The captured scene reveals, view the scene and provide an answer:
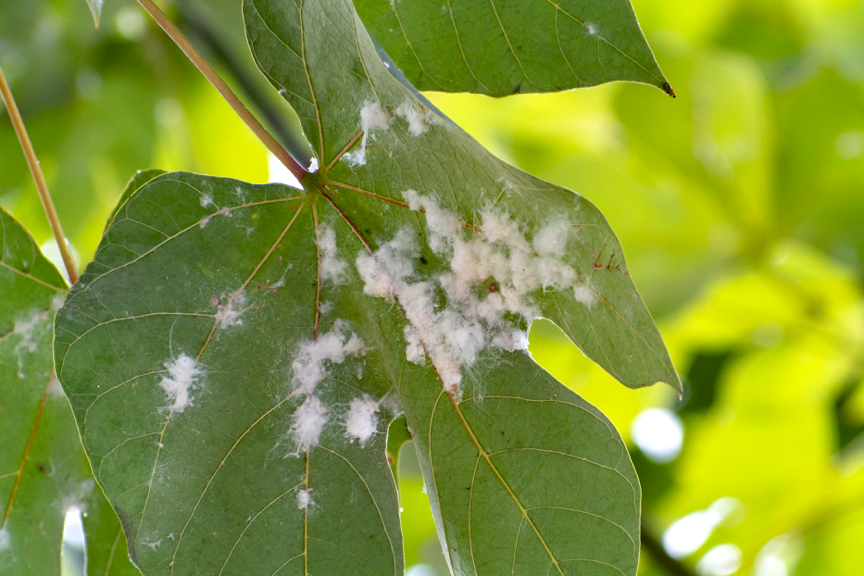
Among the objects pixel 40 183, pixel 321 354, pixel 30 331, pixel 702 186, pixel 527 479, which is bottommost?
pixel 527 479

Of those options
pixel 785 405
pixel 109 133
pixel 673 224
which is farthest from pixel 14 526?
pixel 785 405

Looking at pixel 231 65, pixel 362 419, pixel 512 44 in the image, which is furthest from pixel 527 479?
pixel 231 65

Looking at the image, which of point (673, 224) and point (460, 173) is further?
point (673, 224)

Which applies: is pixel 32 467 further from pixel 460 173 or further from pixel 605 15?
pixel 605 15

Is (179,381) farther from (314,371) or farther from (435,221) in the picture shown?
(435,221)

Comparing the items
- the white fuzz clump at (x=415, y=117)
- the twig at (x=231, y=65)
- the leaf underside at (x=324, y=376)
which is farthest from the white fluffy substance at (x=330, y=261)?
the twig at (x=231, y=65)

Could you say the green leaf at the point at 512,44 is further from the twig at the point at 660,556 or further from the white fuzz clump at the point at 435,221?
the twig at the point at 660,556
